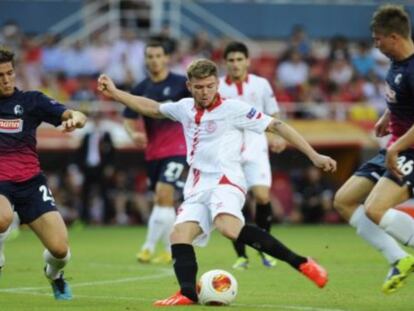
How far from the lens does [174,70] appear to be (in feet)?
84.6

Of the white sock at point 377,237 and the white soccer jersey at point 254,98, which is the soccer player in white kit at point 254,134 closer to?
the white soccer jersey at point 254,98

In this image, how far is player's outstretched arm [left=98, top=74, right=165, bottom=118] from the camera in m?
9.85

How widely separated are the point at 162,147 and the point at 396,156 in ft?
19.6

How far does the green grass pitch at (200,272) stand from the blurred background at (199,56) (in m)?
5.62

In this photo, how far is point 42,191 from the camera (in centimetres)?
1002

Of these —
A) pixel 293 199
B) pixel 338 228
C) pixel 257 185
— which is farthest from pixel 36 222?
pixel 293 199

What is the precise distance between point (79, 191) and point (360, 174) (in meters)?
15.3

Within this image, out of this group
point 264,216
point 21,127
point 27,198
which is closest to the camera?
point 27,198

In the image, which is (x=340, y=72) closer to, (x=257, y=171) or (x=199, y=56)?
(x=199, y=56)

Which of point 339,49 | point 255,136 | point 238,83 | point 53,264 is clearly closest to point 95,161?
point 339,49

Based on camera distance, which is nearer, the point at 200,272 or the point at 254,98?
the point at 200,272

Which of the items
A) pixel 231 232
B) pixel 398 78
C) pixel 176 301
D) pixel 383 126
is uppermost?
Answer: pixel 398 78

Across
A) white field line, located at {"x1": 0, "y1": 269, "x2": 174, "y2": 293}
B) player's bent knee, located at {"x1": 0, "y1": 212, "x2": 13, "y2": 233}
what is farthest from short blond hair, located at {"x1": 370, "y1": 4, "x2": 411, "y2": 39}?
white field line, located at {"x1": 0, "y1": 269, "x2": 174, "y2": 293}

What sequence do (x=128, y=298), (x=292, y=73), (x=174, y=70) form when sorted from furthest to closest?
(x=292, y=73), (x=174, y=70), (x=128, y=298)
